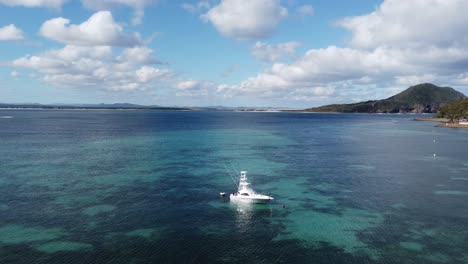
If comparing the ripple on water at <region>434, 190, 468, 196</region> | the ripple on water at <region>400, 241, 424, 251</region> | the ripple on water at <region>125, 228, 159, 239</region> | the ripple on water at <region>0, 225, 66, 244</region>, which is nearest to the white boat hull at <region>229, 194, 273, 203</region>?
the ripple on water at <region>125, 228, 159, 239</region>

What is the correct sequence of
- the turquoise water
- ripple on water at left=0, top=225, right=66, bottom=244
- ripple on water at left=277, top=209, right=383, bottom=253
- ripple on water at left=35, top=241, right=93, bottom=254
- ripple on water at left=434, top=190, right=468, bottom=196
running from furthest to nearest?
ripple on water at left=434, top=190, right=468, bottom=196, ripple on water at left=277, top=209, right=383, bottom=253, ripple on water at left=0, top=225, right=66, bottom=244, the turquoise water, ripple on water at left=35, top=241, right=93, bottom=254

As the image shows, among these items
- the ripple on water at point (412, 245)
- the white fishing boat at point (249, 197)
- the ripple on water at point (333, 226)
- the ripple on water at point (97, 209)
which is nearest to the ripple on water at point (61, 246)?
the ripple on water at point (97, 209)

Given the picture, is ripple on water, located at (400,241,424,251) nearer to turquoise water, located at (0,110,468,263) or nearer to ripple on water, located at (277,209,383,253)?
turquoise water, located at (0,110,468,263)

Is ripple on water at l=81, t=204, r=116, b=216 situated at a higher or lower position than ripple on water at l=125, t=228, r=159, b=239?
higher

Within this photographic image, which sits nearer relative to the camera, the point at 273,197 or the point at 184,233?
the point at 184,233

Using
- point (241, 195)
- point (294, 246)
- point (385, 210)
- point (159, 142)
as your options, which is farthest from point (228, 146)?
point (294, 246)

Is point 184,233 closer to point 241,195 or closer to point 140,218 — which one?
point 140,218
